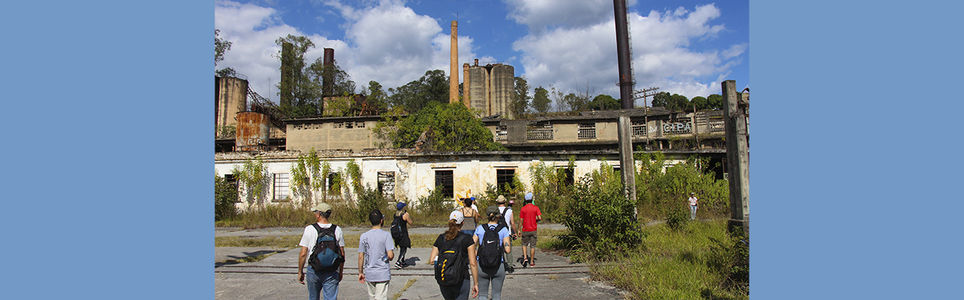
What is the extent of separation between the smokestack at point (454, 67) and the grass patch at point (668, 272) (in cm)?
2946

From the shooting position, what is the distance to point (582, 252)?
7.85 meters

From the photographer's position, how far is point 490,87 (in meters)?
43.8

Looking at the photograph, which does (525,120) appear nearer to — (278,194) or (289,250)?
(278,194)

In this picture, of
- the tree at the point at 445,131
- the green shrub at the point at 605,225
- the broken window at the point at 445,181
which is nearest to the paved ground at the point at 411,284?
the green shrub at the point at 605,225

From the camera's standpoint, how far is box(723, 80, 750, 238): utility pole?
5090mm

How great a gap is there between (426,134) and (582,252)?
1897cm

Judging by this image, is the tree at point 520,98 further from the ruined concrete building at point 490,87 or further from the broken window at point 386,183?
the broken window at point 386,183

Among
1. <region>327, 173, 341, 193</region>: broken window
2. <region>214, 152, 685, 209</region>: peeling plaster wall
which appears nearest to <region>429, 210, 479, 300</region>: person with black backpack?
<region>214, 152, 685, 209</region>: peeling plaster wall

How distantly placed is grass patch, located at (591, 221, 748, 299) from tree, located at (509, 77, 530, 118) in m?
33.6

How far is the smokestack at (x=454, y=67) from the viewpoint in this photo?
121 ft

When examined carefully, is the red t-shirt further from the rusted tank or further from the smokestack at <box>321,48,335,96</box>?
the smokestack at <box>321,48,335,96</box>

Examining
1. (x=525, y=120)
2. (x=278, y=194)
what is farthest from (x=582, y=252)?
(x=525, y=120)

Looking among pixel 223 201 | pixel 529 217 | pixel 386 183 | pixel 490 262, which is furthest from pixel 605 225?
pixel 223 201

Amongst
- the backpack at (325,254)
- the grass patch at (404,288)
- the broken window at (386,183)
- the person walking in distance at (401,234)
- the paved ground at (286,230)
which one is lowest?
the paved ground at (286,230)
